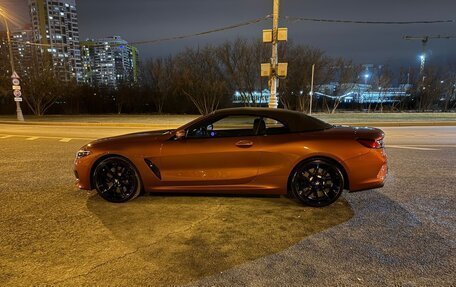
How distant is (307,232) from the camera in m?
3.90

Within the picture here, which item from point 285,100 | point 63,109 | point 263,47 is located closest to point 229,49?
point 263,47

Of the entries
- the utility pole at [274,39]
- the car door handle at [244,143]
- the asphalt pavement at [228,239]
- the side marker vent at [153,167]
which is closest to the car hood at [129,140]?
the side marker vent at [153,167]

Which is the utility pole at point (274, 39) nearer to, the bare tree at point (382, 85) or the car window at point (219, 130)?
the car window at point (219, 130)

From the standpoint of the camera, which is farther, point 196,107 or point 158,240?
point 196,107

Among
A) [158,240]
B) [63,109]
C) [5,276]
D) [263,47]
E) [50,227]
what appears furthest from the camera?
[63,109]

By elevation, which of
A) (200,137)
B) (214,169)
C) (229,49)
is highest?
(229,49)

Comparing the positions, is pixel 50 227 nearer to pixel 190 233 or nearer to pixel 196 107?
pixel 190 233

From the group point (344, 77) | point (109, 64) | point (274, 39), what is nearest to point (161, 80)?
point (344, 77)

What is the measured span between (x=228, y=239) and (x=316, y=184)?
1.69 meters

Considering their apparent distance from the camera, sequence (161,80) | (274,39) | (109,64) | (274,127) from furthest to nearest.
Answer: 1. (109,64)
2. (161,80)
3. (274,39)
4. (274,127)

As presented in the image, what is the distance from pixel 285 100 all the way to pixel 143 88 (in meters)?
19.1

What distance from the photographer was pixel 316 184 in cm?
471

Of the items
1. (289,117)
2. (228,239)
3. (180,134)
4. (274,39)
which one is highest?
(274,39)

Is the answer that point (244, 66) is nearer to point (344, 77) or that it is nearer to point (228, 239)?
point (344, 77)
